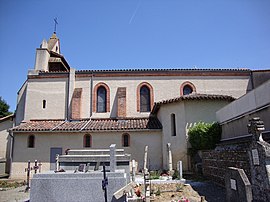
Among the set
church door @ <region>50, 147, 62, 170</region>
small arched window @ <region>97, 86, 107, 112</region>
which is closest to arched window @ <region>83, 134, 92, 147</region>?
church door @ <region>50, 147, 62, 170</region>

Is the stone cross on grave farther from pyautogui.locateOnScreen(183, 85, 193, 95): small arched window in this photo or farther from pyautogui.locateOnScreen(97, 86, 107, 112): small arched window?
pyautogui.locateOnScreen(97, 86, 107, 112): small arched window

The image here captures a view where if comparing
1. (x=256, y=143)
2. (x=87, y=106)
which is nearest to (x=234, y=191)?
(x=256, y=143)

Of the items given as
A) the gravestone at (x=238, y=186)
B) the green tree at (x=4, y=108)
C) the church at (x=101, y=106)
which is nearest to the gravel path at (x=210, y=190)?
the gravestone at (x=238, y=186)

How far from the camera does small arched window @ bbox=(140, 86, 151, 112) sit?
23.4 m

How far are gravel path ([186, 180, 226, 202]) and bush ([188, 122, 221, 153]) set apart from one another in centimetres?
345

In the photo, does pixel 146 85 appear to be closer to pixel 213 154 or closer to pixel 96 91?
pixel 96 91

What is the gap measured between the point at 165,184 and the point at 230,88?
15372 millimetres

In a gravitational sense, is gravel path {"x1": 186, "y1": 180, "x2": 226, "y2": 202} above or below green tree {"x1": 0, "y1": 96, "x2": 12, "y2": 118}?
below

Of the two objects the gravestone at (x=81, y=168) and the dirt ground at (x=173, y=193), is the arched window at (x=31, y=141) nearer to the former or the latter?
the gravestone at (x=81, y=168)

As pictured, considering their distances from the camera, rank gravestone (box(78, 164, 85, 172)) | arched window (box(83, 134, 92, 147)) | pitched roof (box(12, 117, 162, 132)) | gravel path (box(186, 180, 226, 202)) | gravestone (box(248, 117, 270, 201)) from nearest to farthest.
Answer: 1. gravestone (box(248, 117, 270, 201))
2. gravel path (box(186, 180, 226, 202))
3. gravestone (box(78, 164, 85, 172))
4. pitched roof (box(12, 117, 162, 132))
5. arched window (box(83, 134, 92, 147))

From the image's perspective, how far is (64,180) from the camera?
9.62m

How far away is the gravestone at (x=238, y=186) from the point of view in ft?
21.8

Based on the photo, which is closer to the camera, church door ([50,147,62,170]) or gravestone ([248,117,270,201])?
gravestone ([248,117,270,201])

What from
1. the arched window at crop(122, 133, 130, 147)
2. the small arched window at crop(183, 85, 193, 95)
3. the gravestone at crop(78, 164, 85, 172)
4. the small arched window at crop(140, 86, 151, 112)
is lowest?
the gravestone at crop(78, 164, 85, 172)
